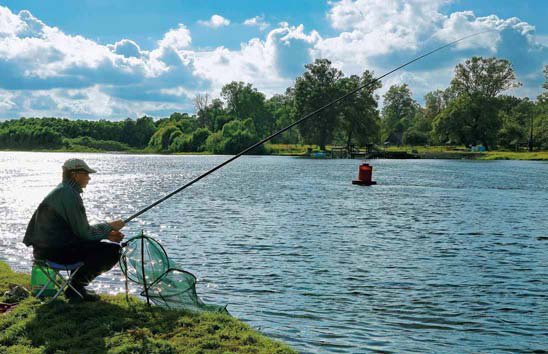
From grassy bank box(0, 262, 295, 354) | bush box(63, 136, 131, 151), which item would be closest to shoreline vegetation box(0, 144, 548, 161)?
bush box(63, 136, 131, 151)

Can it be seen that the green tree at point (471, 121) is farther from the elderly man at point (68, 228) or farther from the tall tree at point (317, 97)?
the elderly man at point (68, 228)

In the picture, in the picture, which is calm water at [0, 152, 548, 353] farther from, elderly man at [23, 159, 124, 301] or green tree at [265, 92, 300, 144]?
green tree at [265, 92, 300, 144]

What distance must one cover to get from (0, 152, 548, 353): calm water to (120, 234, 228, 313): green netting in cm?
165

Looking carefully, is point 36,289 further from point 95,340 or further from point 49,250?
point 95,340

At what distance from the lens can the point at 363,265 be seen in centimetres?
1559

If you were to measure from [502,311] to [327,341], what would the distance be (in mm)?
4457

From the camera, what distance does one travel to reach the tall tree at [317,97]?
457ft

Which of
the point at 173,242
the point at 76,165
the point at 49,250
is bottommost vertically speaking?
the point at 173,242

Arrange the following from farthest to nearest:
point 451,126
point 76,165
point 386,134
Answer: point 386,134 < point 451,126 < point 76,165

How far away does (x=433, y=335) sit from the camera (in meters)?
9.59

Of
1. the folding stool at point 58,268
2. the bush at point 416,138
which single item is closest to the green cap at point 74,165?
the folding stool at point 58,268

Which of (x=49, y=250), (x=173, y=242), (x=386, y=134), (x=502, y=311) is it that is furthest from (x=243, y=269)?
(x=386, y=134)

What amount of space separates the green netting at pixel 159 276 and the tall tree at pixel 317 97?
12996 centimetres

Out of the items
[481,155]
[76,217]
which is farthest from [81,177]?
[481,155]
